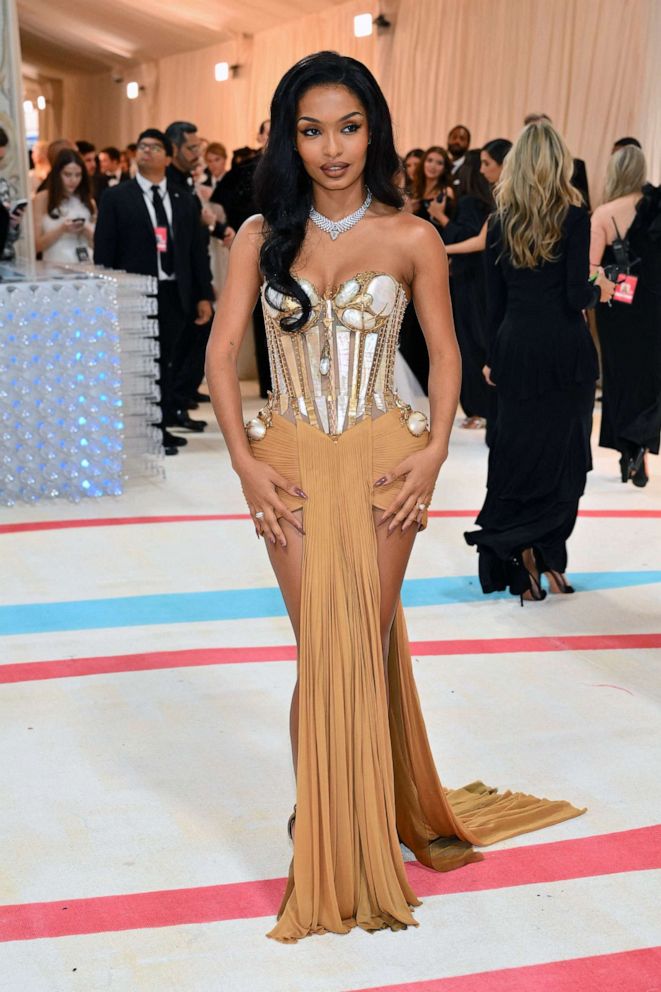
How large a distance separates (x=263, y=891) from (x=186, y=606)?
2026 millimetres

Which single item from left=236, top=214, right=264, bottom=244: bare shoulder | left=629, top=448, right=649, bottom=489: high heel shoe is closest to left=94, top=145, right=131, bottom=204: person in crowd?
left=629, top=448, right=649, bottom=489: high heel shoe

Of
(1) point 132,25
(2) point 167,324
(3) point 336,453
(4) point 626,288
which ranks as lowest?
(2) point 167,324

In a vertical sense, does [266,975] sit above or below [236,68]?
below

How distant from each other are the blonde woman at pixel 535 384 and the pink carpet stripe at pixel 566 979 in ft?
7.70

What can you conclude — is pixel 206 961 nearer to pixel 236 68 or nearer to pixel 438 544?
pixel 438 544

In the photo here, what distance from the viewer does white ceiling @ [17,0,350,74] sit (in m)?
15.4

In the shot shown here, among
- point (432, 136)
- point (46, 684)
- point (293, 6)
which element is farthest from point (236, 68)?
point (46, 684)

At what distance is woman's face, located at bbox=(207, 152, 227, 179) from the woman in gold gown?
9.29 m

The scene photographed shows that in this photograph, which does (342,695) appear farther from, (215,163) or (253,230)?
(215,163)

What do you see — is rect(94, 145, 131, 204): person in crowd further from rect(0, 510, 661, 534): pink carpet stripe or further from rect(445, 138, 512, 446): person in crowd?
rect(0, 510, 661, 534): pink carpet stripe

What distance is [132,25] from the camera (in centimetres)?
1800

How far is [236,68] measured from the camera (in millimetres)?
16906

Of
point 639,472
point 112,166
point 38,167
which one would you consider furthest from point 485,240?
point 112,166

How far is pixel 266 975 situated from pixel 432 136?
1159 cm
